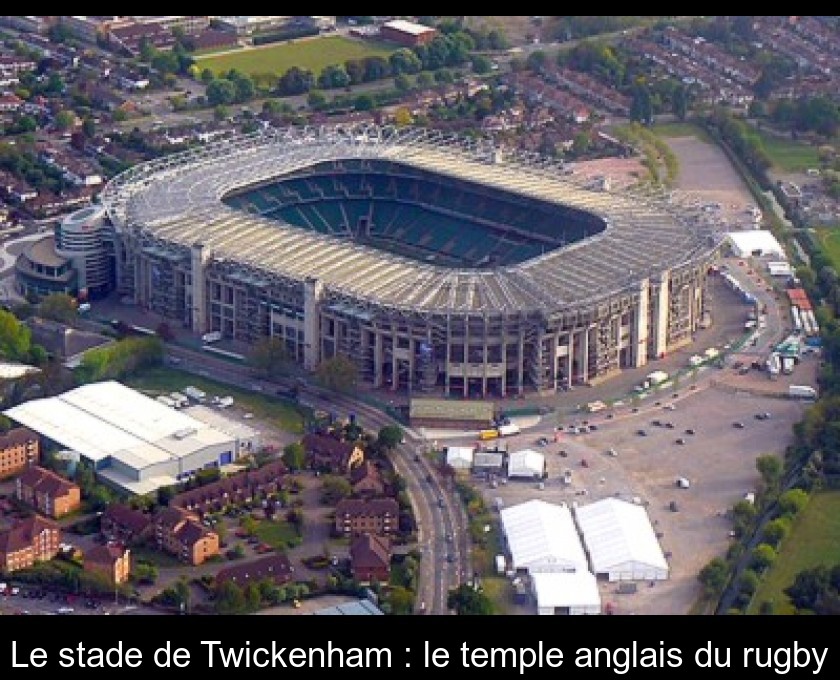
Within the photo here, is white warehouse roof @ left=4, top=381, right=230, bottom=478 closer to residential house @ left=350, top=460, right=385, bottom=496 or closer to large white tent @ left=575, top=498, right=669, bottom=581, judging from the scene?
residential house @ left=350, top=460, right=385, bottom=496

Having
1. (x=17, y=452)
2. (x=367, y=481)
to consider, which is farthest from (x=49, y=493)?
(x=367, y=481)

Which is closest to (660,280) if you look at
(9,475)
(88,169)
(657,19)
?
(9,475)

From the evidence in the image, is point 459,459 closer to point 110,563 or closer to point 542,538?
point 542,538

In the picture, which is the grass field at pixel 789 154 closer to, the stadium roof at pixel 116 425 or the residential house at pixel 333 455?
the residential house at pixel 333 455

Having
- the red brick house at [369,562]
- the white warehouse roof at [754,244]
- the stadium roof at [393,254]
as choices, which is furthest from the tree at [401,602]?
the white warehouse roof at [754,244]

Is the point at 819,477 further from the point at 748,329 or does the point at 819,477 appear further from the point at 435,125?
the point at 435,125

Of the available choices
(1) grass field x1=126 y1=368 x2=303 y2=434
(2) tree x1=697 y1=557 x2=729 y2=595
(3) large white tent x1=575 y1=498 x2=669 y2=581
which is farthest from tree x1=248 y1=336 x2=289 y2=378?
(2) tree x1=697 y1=557 x2=729 y2=595
